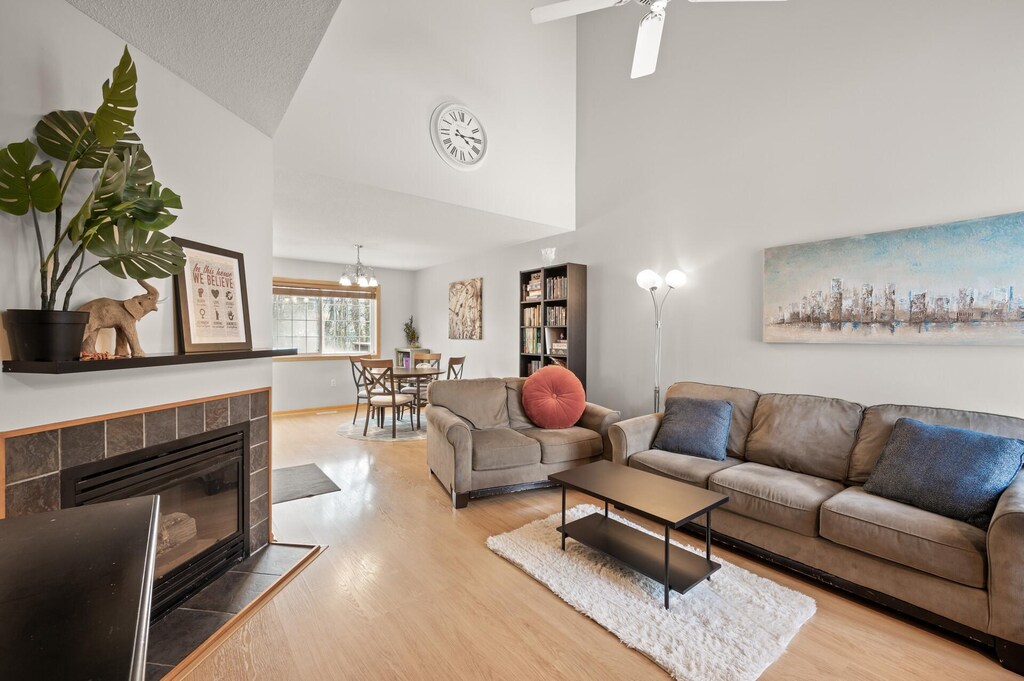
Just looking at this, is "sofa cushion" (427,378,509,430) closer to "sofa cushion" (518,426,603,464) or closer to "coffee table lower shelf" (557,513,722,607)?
"sofa cushion" (518,426,603,464)

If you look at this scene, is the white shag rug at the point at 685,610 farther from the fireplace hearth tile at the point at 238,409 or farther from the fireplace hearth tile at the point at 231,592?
the fireplace hearth tile at the point at 238,409

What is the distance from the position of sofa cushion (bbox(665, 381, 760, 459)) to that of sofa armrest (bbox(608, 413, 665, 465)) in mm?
352

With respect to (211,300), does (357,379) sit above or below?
below

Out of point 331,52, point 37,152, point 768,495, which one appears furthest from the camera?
point 331,52

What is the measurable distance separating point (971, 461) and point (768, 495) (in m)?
0.83

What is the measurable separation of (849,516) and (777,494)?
321 millimetres

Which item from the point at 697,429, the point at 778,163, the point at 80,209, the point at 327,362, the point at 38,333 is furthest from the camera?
the point at 327,362

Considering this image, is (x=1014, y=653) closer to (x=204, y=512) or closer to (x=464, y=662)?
(x=464, y=662)

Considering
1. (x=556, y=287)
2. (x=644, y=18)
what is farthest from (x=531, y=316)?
(x=644, y=18)

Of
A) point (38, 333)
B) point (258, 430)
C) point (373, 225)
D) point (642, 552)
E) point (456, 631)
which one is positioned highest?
point (373, 225)

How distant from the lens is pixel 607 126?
169 inches

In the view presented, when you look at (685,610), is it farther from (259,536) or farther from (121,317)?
(121,317)

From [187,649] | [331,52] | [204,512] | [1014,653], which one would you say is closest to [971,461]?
[1014,653]

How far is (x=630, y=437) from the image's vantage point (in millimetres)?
3061
